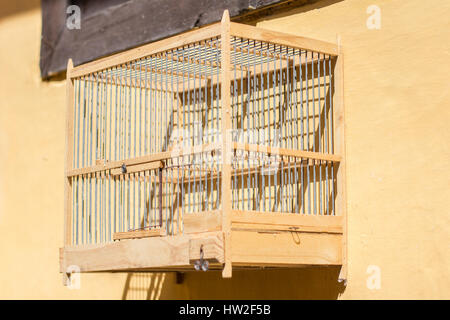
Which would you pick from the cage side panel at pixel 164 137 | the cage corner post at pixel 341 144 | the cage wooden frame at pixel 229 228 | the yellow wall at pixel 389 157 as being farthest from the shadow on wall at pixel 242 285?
the cage side panel at pixel 164 137

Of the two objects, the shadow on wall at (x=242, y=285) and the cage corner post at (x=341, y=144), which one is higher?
the cage corner post at (x=341, y=144)

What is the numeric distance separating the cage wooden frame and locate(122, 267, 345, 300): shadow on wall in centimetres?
23

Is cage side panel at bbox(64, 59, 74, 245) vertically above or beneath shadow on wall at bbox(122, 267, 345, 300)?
above

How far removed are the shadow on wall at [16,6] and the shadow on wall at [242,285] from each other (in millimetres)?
2342

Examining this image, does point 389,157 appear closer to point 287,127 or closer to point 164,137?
point 287,127

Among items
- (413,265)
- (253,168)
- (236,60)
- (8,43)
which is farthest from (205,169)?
(8,43)

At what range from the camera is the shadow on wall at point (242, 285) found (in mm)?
4805

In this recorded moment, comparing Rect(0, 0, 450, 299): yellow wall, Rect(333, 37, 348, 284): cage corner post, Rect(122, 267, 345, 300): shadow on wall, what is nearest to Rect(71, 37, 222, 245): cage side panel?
Rect(122, 267, 345, 300): shadow on wall

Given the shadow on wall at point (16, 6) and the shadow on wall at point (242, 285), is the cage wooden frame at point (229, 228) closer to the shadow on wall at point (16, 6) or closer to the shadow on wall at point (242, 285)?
the shadow on wall at point (242, 285)

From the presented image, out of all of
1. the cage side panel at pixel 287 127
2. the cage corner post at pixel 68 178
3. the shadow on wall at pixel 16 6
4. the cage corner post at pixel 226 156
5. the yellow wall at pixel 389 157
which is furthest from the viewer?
the shadow on wall at pixel 16 6

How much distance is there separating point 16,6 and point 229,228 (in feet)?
12.2

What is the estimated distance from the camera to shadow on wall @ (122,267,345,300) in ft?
15.8

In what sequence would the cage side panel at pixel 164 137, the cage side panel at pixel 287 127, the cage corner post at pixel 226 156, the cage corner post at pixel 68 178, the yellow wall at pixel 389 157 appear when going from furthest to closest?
the cage corner post at pixel 68 178
the cage side panel at pixel 164 137
the cage side panel at pixel 287 127
the yellow wall at pixel 389 157
the cage corner post at pixel 226 156

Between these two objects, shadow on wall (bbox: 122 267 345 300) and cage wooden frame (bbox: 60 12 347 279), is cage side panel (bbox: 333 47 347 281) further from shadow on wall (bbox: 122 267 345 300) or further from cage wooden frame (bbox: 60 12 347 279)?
shadow on wall (bbox: 122 267 345 300)
